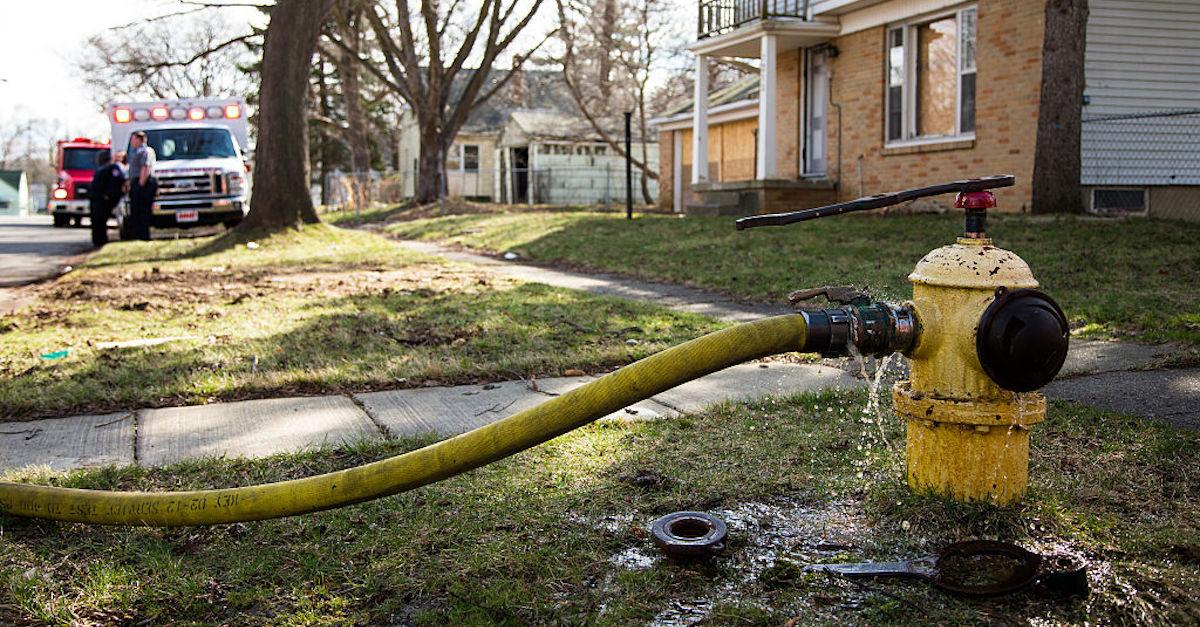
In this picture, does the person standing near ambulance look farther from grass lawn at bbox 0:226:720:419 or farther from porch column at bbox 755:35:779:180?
A: porch column at bbox 755:35:779:180

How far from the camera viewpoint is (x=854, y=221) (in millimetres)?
14227

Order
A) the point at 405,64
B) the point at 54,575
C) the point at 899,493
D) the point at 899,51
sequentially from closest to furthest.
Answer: the point at 54,575 → the point at 899,493 → the point at 899,51 → the point at 405,64

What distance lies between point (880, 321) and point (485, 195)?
41.8m

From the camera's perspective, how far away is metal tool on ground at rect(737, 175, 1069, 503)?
7.88 feet

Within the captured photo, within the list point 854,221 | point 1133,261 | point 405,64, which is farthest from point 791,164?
point 405,64

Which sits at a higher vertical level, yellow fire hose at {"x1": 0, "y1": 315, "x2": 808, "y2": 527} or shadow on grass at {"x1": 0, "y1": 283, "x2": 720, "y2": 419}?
yellow fire hose at {"x1": 0, "y1": 315, "x2": 808, "y2": 527}

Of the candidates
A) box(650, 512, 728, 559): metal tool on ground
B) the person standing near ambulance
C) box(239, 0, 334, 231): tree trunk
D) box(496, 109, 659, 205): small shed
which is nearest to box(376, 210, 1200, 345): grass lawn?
box(239, 0, 334, 231): tree trunk

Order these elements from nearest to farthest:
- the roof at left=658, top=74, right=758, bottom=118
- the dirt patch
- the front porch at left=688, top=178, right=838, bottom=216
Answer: the dirt patch < the front porch at left=688, top=178, right=838, bottom=216 < the roof at left=658, top=74, right=758, bottom=118

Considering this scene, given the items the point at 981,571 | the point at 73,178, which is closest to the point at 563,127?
the point at 73,178

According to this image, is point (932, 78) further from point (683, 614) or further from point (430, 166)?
point (430, 166)

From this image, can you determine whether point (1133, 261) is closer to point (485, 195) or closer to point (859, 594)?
point (859, 594)

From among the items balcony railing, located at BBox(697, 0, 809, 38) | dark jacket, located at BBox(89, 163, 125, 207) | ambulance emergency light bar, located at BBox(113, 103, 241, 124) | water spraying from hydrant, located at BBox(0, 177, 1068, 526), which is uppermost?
balcony railing, located at BBox(697, 0, 809, 38)

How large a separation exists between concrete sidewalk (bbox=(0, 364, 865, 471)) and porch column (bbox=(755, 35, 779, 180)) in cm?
1411

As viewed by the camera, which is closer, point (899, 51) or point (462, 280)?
point (462, 280)
